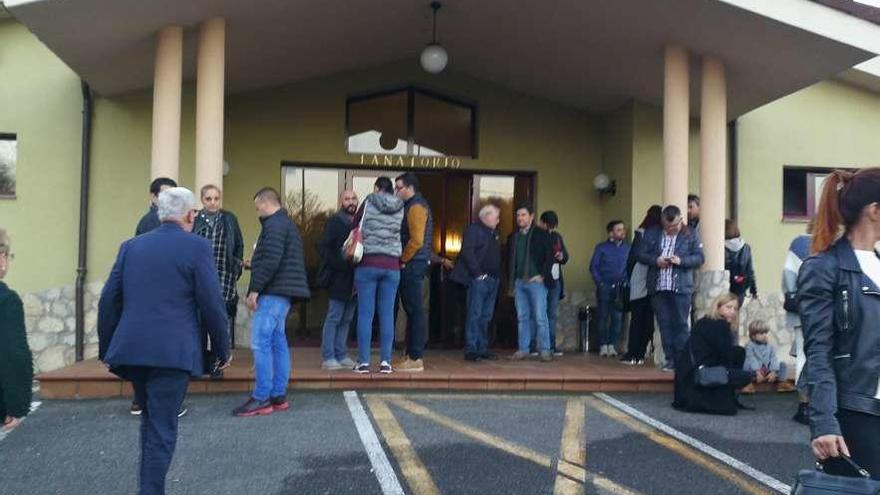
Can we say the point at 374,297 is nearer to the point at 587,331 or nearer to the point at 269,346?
the point at 269,346

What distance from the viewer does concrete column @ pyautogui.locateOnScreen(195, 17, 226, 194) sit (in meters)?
7.87

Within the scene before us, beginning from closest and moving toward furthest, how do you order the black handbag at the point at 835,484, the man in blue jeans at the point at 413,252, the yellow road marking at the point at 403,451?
the black handbag at the point at 835,484 → the yellow road marking at the point at 403,451 → the man in blue jeans at the point at 413,252

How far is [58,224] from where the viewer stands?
9.60m

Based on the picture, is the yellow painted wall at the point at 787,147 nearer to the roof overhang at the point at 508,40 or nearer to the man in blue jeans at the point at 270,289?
the roof overhang at the point at 508,40

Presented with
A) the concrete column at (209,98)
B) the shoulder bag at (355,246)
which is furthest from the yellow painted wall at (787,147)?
the concrete column at (209,98)

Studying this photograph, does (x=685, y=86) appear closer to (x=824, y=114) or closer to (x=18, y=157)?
(x=824, y=114)

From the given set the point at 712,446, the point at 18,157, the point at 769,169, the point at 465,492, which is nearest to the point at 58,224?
the point at 18,157

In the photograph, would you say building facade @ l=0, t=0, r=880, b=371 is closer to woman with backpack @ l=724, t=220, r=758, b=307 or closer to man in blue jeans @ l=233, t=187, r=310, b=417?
woman with backpack @ l=724, t=220, r=758, b=307

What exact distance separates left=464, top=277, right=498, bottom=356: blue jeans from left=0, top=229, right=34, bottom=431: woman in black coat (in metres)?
5.01

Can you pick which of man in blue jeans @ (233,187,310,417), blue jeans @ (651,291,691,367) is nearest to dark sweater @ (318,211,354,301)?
man in blue jeans @ (233,187,310,417)

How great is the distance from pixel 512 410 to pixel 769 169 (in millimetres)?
6257

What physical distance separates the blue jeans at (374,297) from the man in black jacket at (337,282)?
0.30 metres

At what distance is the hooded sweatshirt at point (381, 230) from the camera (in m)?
7.04

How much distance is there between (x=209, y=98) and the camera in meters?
7.91
